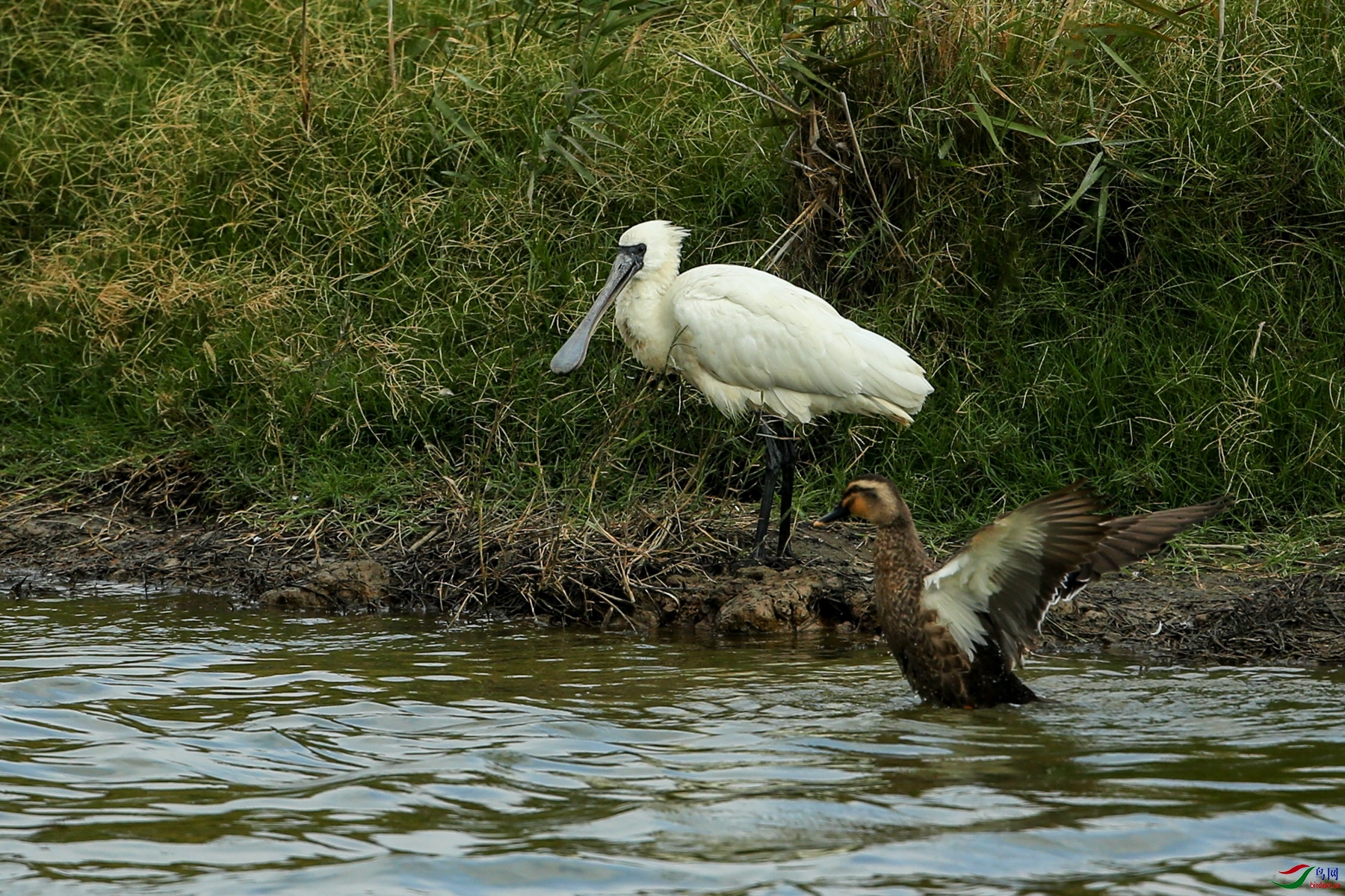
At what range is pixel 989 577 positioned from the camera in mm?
4992

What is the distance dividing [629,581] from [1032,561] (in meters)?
2.04

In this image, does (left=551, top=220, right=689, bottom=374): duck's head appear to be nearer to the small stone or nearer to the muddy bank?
the muddy bank

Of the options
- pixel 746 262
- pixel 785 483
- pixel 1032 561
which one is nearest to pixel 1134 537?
pixel 1032 561

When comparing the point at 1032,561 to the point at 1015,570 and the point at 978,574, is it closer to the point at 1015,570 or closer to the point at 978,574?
the point at 1015,570

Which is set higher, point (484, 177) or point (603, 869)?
point (484, 177)

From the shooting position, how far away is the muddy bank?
5.98 meters

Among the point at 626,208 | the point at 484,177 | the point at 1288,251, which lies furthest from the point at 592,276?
the point at 1288,251

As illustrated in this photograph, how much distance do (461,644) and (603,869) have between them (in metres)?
2.52

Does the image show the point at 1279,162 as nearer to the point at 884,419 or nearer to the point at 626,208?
the point at 884,419

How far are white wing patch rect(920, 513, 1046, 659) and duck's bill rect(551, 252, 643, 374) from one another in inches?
110

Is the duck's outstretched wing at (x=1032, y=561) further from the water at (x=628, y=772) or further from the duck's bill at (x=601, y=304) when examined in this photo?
the duck's bill at (x=601, y=304)

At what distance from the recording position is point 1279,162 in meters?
7.68

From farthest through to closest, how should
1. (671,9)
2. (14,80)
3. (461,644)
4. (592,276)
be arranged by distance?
(14,80)
(671,9)
(592,276)
(461,644)

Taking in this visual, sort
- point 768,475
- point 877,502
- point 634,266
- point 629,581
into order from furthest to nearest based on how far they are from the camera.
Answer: point 634,266, point 768,475, point 629,581, point 877,502
